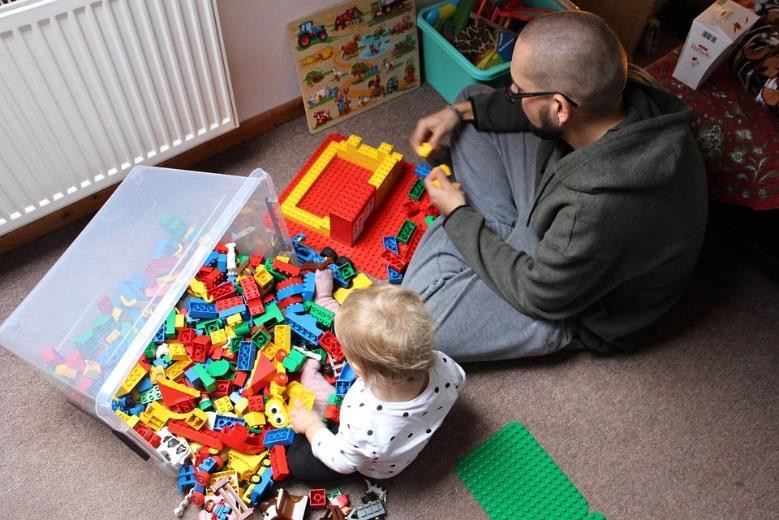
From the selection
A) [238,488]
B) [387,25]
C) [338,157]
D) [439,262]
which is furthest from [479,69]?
[238,488]

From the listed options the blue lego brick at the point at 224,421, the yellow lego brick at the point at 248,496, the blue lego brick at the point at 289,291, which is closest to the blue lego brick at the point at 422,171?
the blue lego brick at the point at 289,291

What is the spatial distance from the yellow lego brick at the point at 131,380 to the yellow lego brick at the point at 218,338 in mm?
162

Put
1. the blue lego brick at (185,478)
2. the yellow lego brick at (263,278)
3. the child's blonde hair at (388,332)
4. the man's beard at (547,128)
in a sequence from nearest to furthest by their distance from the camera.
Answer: the child's blonde hair at (388,332), the man's beard at (547,128), the blue lego brick at (185,478), the yellow lego brick at (263,278)

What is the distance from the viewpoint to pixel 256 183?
1.35 m

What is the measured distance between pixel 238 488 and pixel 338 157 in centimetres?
92

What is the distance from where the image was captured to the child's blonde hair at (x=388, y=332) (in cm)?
100

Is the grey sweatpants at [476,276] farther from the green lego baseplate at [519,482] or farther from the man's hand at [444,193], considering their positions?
the green lego baseplate at [519,482]

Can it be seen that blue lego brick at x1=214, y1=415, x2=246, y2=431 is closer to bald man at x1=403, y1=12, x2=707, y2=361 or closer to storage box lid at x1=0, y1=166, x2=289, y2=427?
storage box lid at x1=0, y1=166, x2=289, y2=427

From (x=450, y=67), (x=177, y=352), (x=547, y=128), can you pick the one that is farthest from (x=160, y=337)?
(x=450, y=67)

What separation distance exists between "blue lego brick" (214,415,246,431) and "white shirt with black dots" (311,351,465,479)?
0.22 m

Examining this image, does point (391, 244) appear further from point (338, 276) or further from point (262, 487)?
point (262, 487)

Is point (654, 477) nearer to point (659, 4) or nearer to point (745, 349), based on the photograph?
point (745, 349)

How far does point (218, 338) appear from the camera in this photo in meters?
1.48

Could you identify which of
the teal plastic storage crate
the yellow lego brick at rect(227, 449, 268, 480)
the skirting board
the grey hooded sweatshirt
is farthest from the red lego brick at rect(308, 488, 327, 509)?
the teal plastic storage crate
